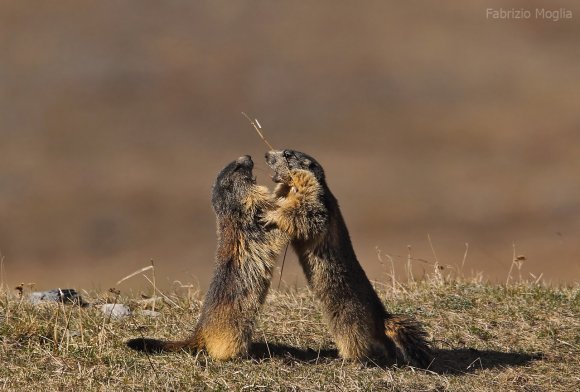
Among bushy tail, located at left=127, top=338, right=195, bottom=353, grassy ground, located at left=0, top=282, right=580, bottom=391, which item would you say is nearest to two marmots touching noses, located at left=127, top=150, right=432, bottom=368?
bushy tail, located at left=127, top=338, right=195, bottom=353

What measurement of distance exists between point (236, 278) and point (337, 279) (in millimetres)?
850

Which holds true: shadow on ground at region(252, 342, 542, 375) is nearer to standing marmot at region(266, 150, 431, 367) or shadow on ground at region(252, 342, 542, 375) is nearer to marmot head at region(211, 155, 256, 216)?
standing marmot at region(266, 150, 431, 367)

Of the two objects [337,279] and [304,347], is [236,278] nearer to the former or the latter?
[337,279]

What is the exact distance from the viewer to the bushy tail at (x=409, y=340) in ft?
29.7

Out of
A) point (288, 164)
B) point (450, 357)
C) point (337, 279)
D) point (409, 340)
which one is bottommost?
point (450, 357)

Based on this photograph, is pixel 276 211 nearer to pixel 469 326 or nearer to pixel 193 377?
pixel 193 377

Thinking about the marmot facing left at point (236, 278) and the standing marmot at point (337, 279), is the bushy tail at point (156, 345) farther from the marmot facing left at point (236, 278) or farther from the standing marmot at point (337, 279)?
the standing marmot at point (337, 279)

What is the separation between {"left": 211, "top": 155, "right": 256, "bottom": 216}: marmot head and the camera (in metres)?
9.14

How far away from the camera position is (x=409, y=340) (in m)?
9.11

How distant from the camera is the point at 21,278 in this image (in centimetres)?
2536

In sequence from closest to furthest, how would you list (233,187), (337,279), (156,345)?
(156,345) < (337,279) < (233,187)

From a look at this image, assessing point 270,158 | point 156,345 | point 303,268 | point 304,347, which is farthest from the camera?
point 304,347

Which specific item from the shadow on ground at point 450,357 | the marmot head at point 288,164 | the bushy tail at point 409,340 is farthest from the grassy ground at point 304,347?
the marmot head at point 288,164

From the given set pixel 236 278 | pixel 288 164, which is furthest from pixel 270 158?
pixel 236 278
